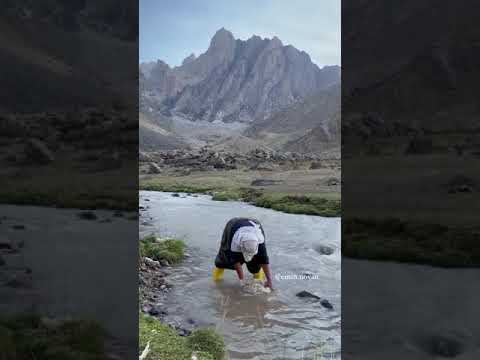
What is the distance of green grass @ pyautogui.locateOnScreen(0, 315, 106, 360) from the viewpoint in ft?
8.98

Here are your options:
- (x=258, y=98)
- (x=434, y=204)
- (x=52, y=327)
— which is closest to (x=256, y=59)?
(x=258, y=98)

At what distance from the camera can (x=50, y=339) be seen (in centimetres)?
284

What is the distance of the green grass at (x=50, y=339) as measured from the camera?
2.74 metres

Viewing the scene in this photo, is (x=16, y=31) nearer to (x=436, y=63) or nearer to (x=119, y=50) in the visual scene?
(x=119, y=50)

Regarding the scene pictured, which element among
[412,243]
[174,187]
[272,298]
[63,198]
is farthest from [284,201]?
[63,198]

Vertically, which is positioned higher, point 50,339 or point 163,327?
point 50,339

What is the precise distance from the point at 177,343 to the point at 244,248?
44.2 inches

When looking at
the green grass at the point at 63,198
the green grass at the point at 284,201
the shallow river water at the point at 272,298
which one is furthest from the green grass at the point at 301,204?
the green grass at the point at 63,198

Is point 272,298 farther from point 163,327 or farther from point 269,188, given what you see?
point 269,188

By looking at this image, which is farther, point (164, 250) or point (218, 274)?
point (164, 250)

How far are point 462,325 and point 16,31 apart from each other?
19.2 feet

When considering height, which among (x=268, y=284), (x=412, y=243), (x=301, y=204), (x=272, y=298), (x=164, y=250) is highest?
(x=301, y=204)

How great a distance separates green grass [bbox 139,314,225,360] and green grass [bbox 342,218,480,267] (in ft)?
7.19

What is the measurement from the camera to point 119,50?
3.29 m
